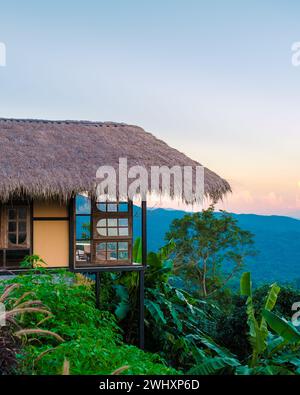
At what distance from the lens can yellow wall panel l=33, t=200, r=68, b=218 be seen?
1052cm

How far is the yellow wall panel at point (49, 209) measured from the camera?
34.5ft

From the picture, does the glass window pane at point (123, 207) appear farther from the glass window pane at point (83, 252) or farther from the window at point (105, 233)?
the glass window pane at point (83, 252)

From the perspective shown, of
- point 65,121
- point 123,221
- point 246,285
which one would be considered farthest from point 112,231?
point 65,121

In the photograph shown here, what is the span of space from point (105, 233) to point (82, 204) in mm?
622

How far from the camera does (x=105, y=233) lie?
A: 35.3 feet

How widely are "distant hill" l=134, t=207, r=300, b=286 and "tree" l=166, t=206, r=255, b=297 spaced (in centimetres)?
551

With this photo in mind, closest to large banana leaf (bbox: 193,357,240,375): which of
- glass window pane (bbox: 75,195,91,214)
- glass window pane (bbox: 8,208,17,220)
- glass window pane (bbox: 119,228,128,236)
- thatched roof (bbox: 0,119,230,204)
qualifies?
glass window pane (bbox: 119,228,128,236)

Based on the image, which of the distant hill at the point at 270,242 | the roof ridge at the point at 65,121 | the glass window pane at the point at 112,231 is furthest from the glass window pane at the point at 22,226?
the distant hill at the point at 270,242

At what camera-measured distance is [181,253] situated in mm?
20812

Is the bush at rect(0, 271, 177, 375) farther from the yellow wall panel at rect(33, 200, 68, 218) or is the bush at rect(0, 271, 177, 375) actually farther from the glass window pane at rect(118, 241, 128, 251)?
the glass window pane at rect(118, 241, 128, 251)

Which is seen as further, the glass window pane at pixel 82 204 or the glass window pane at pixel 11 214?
the glass window pane at pixel 82 204

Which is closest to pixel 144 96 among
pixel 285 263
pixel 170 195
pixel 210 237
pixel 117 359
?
pixel 170 195
